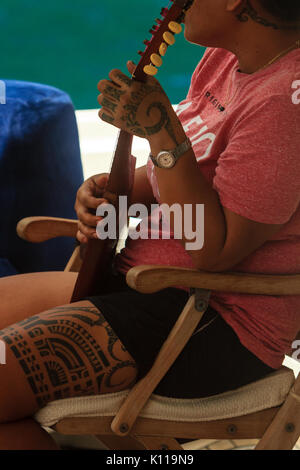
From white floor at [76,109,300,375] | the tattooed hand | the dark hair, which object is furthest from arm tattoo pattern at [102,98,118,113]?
white floor at [76,109,300,375]

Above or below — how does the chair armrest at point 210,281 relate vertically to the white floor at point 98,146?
above

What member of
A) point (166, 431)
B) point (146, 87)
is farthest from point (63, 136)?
point (166, 431)

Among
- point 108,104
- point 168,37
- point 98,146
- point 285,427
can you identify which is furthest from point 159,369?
point 98,146

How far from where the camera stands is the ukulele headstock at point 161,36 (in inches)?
40.0

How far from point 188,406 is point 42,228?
0.55 metres

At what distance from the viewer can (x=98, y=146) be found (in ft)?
12.6

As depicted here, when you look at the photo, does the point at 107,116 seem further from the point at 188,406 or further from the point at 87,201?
the point at 188,406

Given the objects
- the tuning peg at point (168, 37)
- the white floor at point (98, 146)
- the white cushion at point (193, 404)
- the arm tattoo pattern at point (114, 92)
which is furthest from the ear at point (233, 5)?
the white floor at point (98, 146)

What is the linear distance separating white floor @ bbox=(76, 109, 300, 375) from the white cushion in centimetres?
237

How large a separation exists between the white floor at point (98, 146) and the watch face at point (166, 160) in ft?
7.91

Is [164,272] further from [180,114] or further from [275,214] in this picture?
[180,114]

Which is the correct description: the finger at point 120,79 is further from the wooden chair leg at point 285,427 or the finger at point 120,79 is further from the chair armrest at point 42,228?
the wooden chair leg at point 285,427

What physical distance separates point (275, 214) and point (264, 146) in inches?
4.6

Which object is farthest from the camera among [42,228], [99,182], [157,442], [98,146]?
[98,146]
